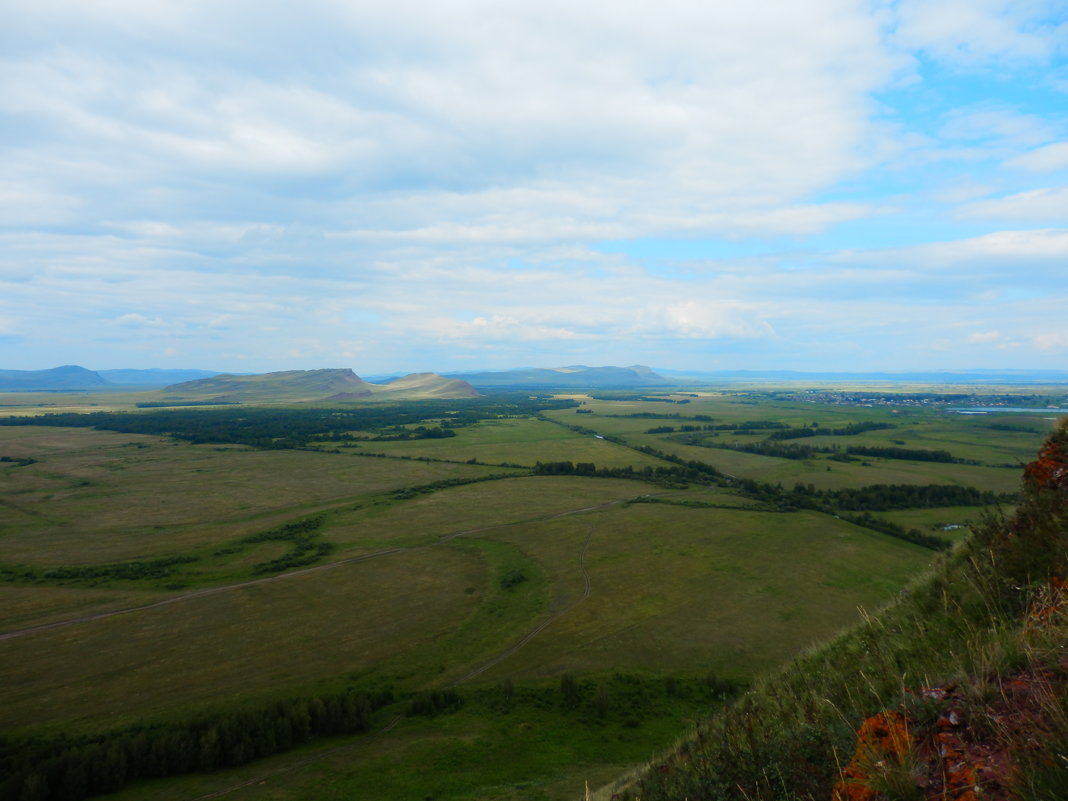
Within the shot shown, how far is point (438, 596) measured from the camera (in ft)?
148

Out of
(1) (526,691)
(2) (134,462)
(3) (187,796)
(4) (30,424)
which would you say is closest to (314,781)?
(3) (187,796)

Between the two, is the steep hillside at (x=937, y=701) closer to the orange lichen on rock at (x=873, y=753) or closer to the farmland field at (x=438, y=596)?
the orange lichen on rock at (x=873, y=753)

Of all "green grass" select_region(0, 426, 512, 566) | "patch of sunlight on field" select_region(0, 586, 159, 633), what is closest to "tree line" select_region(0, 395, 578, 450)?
"green grass" select_region(0, 426, 512, 566)

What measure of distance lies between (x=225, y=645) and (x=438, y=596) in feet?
53.5

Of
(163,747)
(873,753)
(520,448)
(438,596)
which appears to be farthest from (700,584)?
(520,448)

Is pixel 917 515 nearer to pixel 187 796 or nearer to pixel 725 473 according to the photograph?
pixel 725 473

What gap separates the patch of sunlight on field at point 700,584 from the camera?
36688 mm

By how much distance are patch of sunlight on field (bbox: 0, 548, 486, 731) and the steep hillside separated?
29.7m

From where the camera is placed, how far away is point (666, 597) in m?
45.8

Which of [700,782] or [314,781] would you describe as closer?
[700,782]

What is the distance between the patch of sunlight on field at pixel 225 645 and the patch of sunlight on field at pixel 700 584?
10.1 meters

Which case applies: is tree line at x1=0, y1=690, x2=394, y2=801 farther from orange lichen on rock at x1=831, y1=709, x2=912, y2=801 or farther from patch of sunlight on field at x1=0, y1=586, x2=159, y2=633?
orange lichen on rock at x1=831, y1=709, x2=912, y2=801

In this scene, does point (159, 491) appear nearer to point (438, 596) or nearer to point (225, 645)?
point (225, 645)

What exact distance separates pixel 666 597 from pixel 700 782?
40.9m
